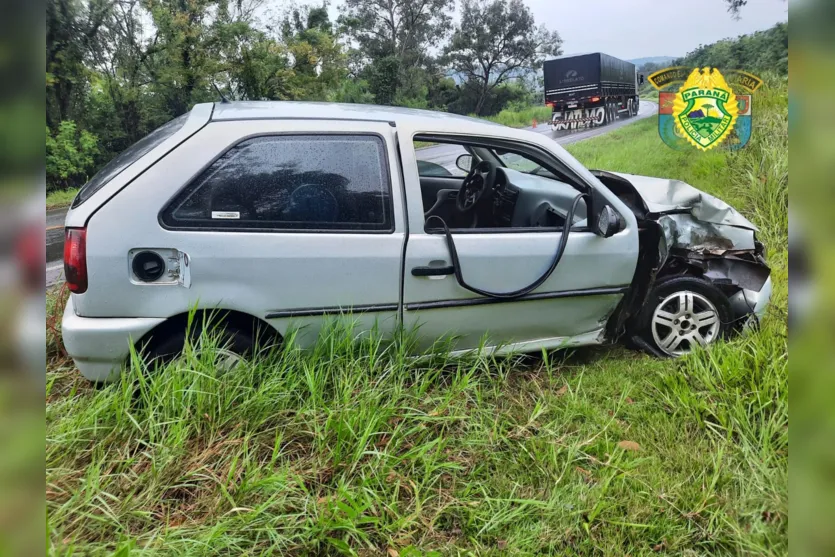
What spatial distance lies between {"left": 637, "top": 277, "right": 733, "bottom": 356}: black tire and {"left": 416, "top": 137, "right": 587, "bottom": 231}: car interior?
64 centimetres

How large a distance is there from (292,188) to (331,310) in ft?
1.97

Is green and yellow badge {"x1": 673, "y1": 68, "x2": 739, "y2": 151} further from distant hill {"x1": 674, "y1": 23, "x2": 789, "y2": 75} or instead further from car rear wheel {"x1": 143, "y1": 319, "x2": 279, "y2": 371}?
car rear wheel {"x1": 143, "y1": 319, "x2": 279, "y2": 371}

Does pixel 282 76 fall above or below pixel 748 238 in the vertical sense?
above

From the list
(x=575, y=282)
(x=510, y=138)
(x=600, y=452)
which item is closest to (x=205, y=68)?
(x=510, y=138)

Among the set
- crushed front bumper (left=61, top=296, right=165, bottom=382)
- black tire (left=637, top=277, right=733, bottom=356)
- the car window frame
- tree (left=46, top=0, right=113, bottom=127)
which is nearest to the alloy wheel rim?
black tire (left=637, top=277, right=733, bottom=356)

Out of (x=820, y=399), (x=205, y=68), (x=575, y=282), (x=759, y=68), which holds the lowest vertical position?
(x=575, y=282)

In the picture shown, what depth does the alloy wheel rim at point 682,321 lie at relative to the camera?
3152mm

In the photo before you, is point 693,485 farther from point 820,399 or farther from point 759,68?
point 759,68

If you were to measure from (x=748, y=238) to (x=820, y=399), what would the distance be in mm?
2688

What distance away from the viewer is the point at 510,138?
2.89 meters

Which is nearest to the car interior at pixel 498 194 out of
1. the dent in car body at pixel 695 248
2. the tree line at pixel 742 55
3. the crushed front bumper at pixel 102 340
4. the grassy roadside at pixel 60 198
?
the dent in car body at pixel 695 248

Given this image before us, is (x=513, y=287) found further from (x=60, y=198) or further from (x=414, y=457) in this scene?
(x=60, y=198)

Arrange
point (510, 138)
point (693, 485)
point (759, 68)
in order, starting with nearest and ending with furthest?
point (693, 485), point (510, 138), point (759, 68)

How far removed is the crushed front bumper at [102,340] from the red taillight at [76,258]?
0.50ft
